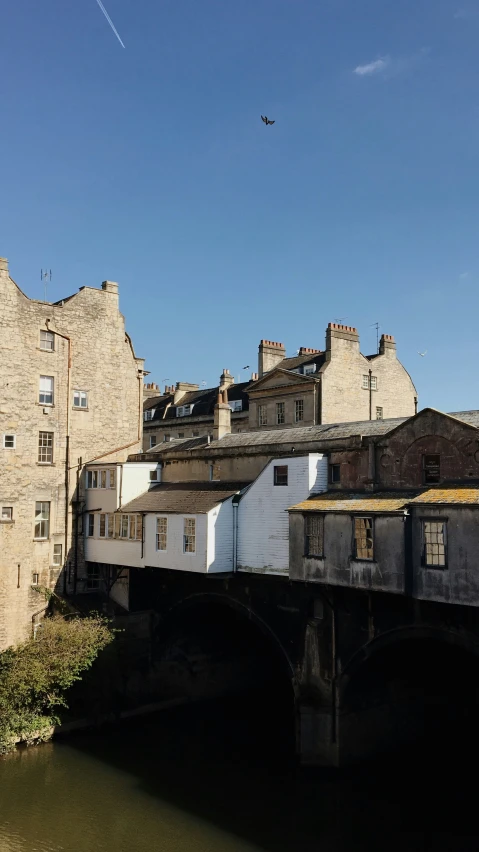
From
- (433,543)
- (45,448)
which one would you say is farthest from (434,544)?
(45,448)

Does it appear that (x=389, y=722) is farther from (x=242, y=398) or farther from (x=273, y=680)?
(x=242, y=398)

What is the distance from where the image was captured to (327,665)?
28734mm

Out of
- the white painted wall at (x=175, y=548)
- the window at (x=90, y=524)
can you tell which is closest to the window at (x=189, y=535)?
the white painted wall at (x=175, y=548)

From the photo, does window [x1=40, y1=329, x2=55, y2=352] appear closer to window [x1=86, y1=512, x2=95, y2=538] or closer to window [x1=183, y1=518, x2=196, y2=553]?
window [x1=86, y1=512, x2=95, y2=538]

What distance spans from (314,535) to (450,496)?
20.2 feet

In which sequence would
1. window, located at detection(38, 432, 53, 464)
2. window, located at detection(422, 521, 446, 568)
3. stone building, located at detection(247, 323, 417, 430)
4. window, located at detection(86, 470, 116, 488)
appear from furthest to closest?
stone building, located at detection(247, 323, 417, 430) → window, located at detection(38, 432, 53, 464) → window, located at detection(86, 470, 116, 488) → window, located at detection(422, 521, 446, 568)

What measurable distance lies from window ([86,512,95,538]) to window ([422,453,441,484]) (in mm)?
21128

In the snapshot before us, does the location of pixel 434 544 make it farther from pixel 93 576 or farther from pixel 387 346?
pixel 387 346

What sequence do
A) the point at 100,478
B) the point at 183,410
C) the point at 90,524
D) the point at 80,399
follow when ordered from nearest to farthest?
the point at 100,478 → the point at 90,524 → the point at 80,399 → the point at 183,410

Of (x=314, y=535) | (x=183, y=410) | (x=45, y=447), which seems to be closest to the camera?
(x=314, y=535)

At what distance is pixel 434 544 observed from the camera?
77.0 ft

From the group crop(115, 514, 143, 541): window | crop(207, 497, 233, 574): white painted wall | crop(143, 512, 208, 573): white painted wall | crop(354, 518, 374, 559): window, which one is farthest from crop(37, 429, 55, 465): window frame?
crop(354, 518, 374, 559): window

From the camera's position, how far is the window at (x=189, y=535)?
106 feet

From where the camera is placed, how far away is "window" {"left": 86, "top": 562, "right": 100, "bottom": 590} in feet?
134
